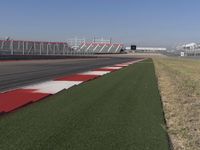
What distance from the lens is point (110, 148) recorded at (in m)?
6.03

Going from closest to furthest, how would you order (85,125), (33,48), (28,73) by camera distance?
1. (85,125)
2. (28,73)
3. (33,48)

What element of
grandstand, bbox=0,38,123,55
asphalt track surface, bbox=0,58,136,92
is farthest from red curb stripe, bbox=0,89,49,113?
grandstand, bbox=0,38,123,55

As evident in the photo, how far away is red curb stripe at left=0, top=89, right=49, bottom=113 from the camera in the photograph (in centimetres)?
1017

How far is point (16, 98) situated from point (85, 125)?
15.4ft

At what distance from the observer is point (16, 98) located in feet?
38.7

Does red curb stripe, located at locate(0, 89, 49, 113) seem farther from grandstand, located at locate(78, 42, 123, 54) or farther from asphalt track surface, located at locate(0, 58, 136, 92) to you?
grandstand, located at locate(78, 42, 123, 54)

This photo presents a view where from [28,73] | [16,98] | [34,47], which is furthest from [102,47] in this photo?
[16,98]

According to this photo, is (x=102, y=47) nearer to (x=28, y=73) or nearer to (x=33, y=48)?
(x=33, y=48)

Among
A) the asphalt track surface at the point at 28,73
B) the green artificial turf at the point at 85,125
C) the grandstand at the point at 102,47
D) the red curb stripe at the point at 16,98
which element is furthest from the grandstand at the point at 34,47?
the grandstand at the point at 102,47

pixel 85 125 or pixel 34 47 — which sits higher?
pixel 34 47

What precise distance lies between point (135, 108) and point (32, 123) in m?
3.32

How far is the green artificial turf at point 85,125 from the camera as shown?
6230mm

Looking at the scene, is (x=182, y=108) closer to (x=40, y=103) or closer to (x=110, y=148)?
(x=40, y=103)

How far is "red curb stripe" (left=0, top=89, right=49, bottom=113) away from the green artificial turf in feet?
1.57
